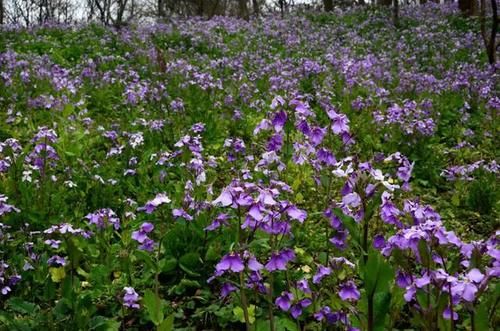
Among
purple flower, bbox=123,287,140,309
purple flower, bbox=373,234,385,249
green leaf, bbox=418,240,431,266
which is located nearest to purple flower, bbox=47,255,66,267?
purple flower, bbox=123,287,140,309

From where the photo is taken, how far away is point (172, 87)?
25.7 feet

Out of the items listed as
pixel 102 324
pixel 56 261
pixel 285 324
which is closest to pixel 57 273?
pixel 56 261

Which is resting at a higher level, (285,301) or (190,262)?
(285,301)

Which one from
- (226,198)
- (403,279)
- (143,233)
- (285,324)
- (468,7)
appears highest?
(468,7)

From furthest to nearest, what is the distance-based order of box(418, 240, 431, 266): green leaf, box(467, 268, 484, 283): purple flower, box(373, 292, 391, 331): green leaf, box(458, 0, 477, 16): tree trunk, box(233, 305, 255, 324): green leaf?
box(458, 0, 477, 16): tree trunk → box(233, 305, 255, 324): green leaf → box(373, 292, 391, 331): green leaf → box(418, 240, 431, 266): green leaf → box(467, 268, 484, 283): purple flower

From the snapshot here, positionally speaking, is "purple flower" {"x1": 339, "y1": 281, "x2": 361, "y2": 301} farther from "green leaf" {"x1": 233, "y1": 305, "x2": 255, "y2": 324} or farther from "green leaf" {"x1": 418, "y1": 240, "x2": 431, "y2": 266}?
"green leaf" {"x1": 233, "y1": 305, "x2": 255, "y2": 324}

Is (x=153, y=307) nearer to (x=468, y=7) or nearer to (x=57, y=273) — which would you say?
(x=57, y=273)

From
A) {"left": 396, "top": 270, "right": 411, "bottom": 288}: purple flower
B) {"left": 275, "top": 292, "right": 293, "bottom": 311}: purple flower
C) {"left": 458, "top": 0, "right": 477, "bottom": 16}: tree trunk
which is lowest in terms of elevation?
{"left": 275, "top": 292, "right": 293, "bottom": 311}: purple flower

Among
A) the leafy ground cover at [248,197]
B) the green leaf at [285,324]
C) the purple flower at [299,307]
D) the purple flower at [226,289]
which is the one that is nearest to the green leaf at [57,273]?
the leafy ground cover at [248,197]

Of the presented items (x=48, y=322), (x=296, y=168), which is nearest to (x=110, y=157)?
(x=296, y=168)

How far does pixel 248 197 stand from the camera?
2096 millimetres

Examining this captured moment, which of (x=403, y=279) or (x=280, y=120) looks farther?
(x=280, y=120)

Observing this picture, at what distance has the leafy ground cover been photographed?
6.95ft

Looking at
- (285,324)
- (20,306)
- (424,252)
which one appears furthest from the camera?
(20,306)
